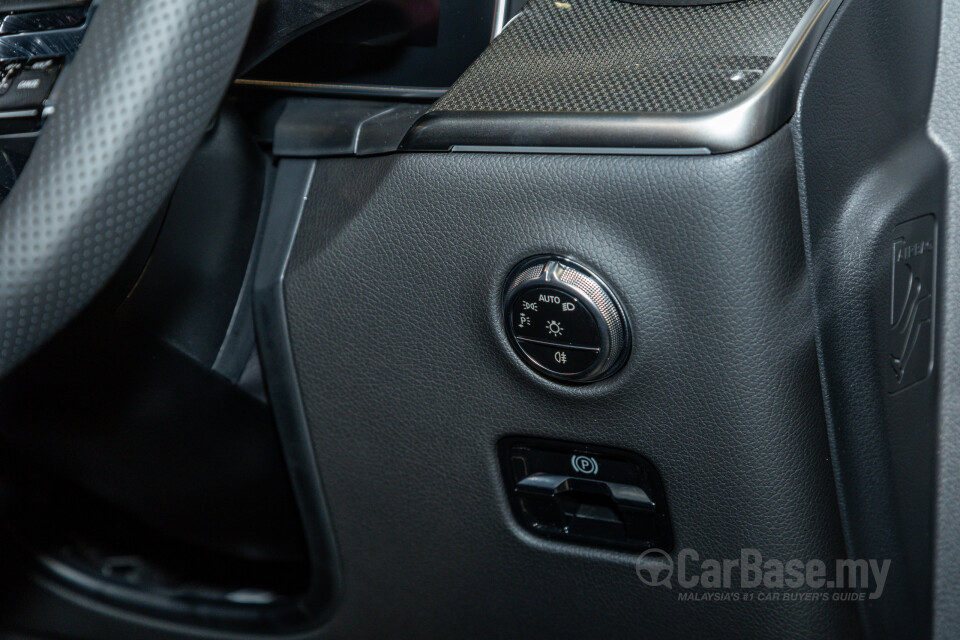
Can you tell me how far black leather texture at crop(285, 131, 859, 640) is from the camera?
558mm

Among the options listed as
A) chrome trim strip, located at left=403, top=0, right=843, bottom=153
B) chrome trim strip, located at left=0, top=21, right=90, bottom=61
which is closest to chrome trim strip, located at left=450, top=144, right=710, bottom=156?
chrome trim strip, located at left=403, top=0, right=843, bottom=153

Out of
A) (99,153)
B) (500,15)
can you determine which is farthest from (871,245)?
(99,153)

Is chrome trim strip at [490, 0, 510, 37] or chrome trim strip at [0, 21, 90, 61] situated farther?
chrome trim strip at [490, 0, 510, 37]

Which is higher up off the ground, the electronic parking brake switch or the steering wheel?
the steering wheel

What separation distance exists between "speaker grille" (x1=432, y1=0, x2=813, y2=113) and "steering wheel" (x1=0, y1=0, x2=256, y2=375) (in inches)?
9.2

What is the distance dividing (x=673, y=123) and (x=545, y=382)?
200 millimetres

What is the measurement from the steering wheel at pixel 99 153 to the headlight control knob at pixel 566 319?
10.1 inches

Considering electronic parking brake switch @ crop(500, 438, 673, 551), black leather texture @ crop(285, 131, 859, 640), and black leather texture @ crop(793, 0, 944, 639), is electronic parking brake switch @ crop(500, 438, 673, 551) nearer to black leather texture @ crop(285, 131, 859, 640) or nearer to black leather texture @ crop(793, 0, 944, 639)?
black leather texture @ crop(285, 131, 859, 640)

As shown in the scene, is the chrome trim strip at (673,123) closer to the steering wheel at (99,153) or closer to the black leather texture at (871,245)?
the black leather texture at (871,245)

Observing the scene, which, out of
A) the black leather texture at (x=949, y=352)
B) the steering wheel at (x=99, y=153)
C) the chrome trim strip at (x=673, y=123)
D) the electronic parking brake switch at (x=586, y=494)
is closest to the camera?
the steering wheel at (x=99, y=153)

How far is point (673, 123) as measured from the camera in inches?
21.1

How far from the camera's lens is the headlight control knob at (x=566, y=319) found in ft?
1.91

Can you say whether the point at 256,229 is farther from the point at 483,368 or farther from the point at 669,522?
the point at 669,522

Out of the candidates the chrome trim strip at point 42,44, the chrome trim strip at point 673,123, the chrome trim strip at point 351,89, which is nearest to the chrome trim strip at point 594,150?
the chrome trim strip at point 673,123
